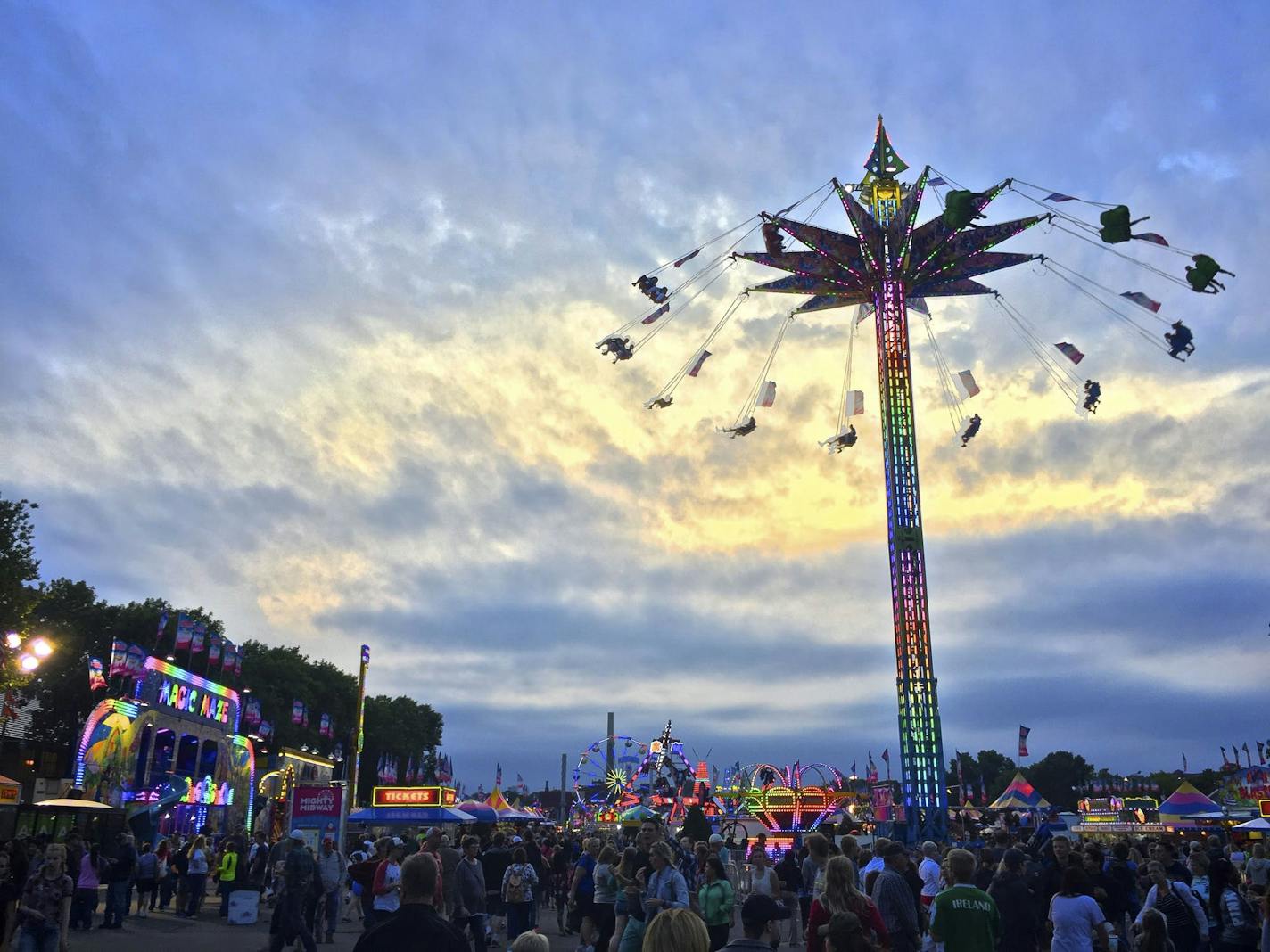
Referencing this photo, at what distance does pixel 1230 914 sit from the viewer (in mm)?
10547

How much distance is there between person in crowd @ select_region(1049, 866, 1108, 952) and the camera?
9062 millimetres

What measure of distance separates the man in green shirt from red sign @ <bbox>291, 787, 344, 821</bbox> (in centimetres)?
1788

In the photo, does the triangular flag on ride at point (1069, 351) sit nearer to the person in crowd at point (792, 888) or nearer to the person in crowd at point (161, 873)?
the person in crowd at point (792, 888)

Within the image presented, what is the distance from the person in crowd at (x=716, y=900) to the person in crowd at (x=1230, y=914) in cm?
503

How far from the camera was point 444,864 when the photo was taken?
13.5 meters

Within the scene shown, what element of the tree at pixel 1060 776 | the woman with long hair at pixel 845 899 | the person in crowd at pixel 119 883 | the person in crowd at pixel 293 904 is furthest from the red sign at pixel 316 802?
the tree at pixel 1060 776

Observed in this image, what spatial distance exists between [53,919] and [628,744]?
45.4 m

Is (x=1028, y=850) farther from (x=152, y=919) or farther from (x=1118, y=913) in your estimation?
(x=152, y=919)

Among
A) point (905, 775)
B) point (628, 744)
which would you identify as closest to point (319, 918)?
point (905, 775)

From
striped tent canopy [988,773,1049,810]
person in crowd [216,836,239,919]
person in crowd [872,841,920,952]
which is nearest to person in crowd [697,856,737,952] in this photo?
person in crowd [872,841,920,952]

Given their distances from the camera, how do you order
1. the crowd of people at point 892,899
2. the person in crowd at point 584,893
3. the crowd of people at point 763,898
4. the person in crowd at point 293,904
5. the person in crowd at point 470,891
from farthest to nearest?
1. the person in crowd at point 293,904
2. the person in crowd at point 470,891
3. the person in crowd at point 584,893
4. the crowd of people at point 892,899
5. the crowd of people at point 763,898

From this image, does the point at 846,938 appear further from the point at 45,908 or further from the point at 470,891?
the point at 45,908

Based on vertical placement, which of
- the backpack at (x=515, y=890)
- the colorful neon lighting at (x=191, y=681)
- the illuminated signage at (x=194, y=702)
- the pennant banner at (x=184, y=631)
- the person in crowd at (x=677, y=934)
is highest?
the pennant banner at (x=184, y=631)

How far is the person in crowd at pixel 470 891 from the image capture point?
44.8 feet
